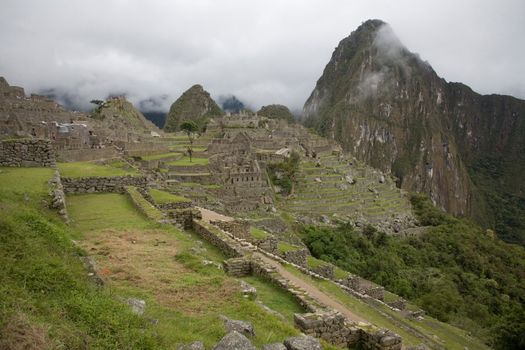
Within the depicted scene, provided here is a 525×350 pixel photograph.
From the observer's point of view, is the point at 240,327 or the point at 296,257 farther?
the point at 296,257

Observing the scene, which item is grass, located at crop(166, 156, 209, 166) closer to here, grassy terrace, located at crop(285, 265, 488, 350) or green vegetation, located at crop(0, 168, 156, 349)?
grassy terrace, located at crop(285, 265, 488, 350)

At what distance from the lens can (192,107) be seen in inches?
4567

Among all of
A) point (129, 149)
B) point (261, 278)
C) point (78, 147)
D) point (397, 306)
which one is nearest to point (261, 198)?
point (129, 149)

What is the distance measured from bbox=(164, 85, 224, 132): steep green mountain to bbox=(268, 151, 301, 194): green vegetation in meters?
67.1

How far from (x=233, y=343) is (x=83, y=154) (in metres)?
25.8

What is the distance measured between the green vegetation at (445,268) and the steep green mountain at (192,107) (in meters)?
71.7

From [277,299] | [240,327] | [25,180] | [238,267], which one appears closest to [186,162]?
[25,180]

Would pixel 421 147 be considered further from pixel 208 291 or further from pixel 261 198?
pixel 208 291

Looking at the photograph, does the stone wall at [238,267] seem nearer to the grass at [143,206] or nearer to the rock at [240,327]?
the grass at [143,206]

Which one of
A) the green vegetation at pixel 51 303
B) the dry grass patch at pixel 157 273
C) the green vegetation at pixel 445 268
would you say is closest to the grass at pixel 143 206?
the dry grass patch at pixel 157 273

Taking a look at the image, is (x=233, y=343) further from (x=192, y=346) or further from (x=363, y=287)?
(x=363, y=287)

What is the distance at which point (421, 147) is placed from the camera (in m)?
198

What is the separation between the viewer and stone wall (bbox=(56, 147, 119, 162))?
81.3 ft

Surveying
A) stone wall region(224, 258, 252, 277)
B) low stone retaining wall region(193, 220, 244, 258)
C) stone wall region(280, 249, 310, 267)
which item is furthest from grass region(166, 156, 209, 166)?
stone wall region(224, 258, 252, 277)
